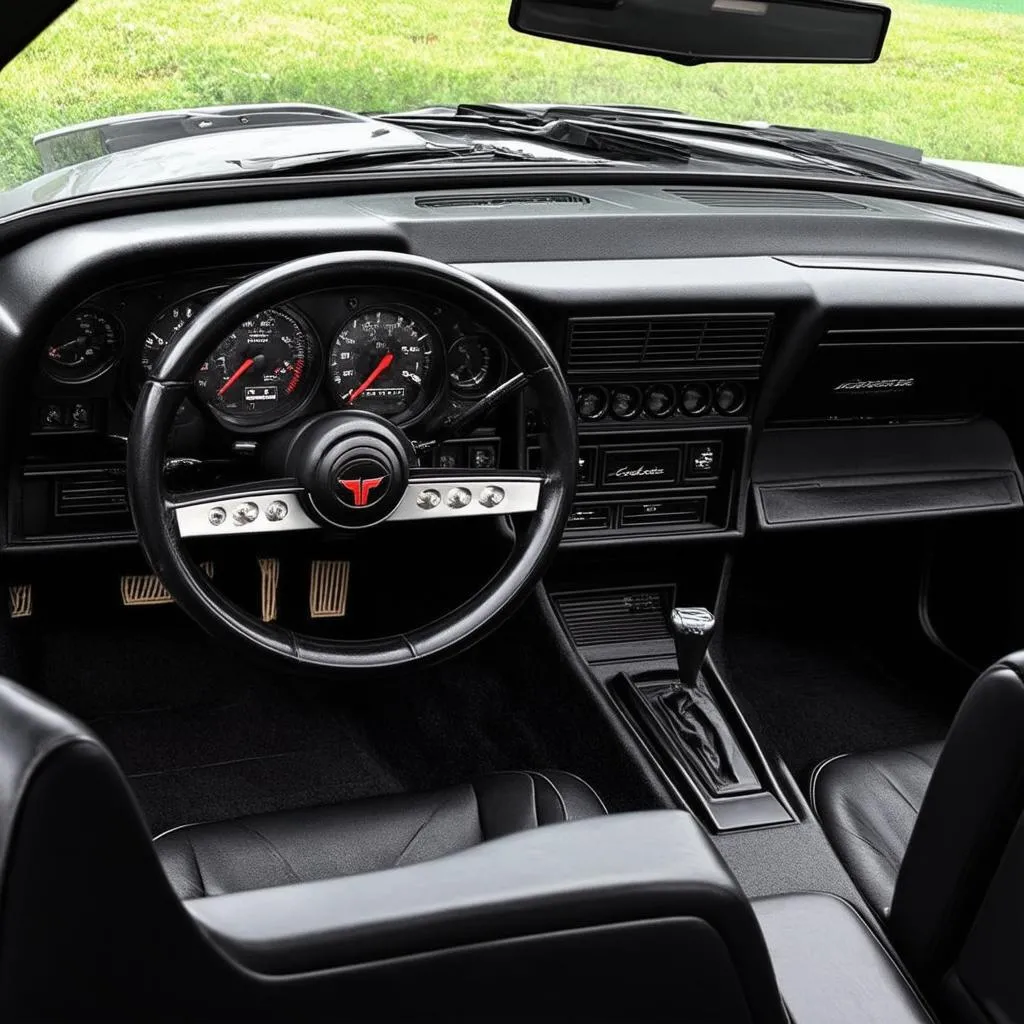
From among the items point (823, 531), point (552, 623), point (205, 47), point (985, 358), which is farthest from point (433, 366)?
point (205, 47)

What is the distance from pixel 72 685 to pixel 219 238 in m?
1.12

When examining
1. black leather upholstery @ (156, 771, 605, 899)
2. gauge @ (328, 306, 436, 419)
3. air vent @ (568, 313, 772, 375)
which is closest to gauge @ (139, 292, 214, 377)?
gauge @ (328, 306, 436, 419)

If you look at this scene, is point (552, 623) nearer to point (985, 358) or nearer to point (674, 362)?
point (674, 362)

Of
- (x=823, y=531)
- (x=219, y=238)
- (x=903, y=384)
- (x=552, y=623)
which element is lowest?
(x=552, y=623)

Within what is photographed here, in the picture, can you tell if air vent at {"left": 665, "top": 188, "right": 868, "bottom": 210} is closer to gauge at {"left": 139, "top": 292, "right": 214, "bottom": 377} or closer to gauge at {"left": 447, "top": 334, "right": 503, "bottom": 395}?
gauge at {"left": 447, "top": 334, "right": 503, "bottom": 395}

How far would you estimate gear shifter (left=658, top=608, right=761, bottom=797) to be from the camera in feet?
8.35

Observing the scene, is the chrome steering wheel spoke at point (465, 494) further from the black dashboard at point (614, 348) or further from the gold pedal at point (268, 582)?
the gold pedal at point (268, 582)

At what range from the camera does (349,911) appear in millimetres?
1035

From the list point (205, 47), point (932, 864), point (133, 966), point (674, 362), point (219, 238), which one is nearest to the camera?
point (133, 966)

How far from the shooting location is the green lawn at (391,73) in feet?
9.45

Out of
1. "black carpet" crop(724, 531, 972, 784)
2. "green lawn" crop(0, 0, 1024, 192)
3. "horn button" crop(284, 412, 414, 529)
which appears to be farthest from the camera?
"black carpet" crop(724, 531, 972, 784)

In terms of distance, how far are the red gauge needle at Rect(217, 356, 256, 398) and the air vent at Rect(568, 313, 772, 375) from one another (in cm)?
59

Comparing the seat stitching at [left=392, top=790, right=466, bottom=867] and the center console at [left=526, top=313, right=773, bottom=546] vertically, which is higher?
the center console at [left=526, top=313, right=773, bottom=546]

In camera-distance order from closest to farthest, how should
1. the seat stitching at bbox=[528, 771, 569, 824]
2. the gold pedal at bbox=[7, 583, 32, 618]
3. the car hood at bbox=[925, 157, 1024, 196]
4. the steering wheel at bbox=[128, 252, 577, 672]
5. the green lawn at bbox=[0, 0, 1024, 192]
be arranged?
the steering wheel at bbox=[128, 252, 577, 672], the seat stitching at bbox=[528, 771, 569, 824], the gold pedal at bbox=[7, 583, 32, 618], the green lawn at bbox=[0, 0, 1024, 192], the car hood at bbox=[925, 157, 1024, 196]
